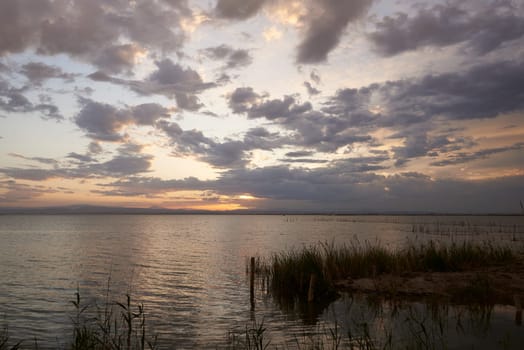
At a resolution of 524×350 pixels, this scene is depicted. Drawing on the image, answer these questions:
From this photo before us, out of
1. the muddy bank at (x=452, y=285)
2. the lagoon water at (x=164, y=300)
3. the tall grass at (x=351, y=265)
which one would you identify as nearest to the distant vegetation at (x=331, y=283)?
the tall grass at (x=351, y=265)

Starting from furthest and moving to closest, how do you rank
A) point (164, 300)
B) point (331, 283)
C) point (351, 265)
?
point (351, 265), point (164, 300), point (331, 283)

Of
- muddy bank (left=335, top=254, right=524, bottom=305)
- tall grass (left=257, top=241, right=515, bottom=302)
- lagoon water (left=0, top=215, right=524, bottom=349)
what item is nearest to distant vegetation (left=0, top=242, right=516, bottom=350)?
tall grass (left=257, top=241, right=515, bottom=302)

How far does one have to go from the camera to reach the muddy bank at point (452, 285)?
17297 millimetres

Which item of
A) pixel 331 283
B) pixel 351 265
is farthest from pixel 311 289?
pixel 351 265

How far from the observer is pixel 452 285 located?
60.6ft

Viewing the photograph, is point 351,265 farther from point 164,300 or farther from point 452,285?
point 164,300

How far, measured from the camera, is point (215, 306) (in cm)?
1912

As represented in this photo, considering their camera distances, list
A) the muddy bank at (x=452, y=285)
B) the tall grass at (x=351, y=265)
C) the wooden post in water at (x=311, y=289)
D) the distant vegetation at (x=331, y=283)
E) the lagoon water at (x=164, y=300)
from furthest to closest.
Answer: the tall grass at (x=351, y=265) → the wooden post in water at (x=311, y=289) → the muddy bank at (x=452, y=285) → the lagoon water at (x=164, y=300) → the distant vegetation at (x=331, y=283)

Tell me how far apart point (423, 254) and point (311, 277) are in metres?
8.75

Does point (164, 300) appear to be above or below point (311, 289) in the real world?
below

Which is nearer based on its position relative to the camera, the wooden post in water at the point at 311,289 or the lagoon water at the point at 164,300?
the lagoon water at the point at 164,300

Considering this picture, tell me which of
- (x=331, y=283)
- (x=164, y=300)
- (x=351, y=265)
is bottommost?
(x=164, y=300)

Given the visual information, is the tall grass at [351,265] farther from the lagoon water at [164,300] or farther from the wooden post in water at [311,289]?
the lagoon water at [164,300]

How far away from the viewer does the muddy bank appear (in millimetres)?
17297
